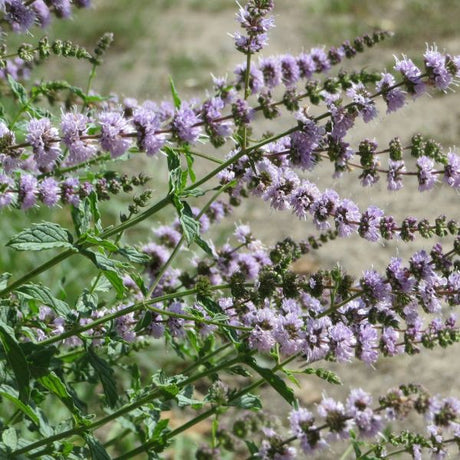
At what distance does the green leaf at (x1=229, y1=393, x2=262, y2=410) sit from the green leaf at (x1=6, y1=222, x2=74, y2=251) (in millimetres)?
684

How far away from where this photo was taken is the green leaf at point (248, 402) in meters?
2.41

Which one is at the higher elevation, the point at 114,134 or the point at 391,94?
the point at 391,94

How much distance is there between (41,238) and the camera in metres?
2.10

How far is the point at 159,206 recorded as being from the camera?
6.89 ft

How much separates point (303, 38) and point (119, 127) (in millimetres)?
6473

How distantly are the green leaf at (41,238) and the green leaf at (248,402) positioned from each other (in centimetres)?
68

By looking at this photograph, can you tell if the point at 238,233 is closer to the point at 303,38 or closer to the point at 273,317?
the point at 273,317

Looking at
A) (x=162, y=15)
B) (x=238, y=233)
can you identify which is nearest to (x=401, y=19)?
(x=162, y=15)

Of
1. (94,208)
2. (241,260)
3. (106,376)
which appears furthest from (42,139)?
(241,260)

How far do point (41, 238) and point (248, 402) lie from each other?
77 cm

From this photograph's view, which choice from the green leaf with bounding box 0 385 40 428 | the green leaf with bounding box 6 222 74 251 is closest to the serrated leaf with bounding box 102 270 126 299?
the green leaf with bounding box 6 222 74 251

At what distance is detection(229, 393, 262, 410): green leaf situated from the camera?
2.41m

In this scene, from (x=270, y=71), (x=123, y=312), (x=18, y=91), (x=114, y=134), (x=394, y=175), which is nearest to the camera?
(x=114, y=134)

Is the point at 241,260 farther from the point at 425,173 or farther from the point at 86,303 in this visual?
the point at 425,173
